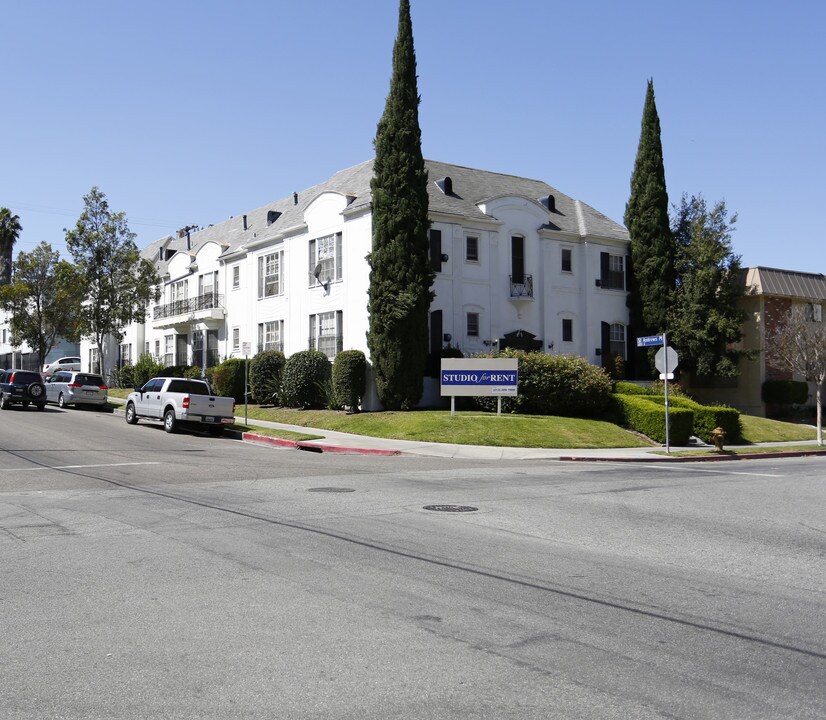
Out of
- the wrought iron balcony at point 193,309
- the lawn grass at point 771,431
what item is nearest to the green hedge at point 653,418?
Result: the lawn grass at point 771,431

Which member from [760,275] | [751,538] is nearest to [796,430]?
[760,275]

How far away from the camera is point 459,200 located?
115 ft

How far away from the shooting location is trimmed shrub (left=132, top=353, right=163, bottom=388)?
46156mm

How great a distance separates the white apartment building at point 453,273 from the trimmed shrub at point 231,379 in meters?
2.15

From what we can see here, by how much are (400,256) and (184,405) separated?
30.9ft

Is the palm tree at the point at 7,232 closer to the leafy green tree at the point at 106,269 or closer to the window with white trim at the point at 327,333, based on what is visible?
the leafy green tree at the point at 106,269

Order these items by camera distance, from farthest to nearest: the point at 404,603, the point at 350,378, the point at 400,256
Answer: the point at 350,378
the point at 400,256
the point at 404,603

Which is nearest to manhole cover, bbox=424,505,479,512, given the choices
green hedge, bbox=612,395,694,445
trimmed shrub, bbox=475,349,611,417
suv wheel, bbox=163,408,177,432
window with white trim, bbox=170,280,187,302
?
green hedge, bbox=612,395,694,445

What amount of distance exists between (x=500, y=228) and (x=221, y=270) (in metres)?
16.7

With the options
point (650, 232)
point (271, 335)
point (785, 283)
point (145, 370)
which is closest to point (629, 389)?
point (650, 232)

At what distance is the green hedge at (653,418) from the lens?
2691 cm

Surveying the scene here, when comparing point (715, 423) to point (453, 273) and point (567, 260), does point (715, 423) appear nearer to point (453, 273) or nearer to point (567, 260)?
point (453, 273)

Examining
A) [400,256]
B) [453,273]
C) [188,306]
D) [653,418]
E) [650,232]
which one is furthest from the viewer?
[188,306]

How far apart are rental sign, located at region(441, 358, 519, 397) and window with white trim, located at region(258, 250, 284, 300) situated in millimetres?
13216
